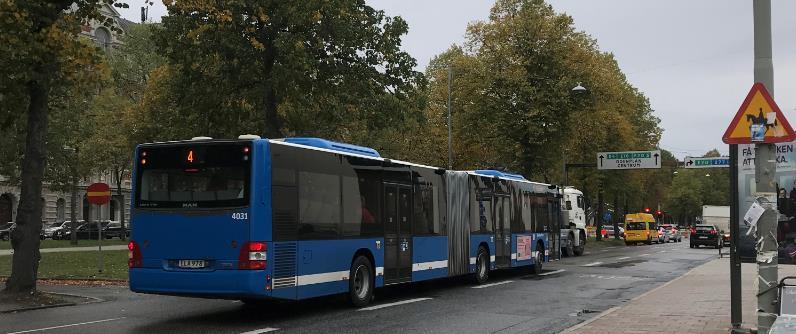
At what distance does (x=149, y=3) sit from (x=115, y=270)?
30.6 ft

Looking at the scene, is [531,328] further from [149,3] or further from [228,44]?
[228,44]

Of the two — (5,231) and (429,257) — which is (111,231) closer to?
(5,231)

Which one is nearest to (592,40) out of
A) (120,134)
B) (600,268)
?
(600,268)

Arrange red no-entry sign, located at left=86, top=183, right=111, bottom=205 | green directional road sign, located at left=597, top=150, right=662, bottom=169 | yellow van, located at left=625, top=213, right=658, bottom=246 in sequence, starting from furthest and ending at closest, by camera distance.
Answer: yellow van, located at left=625, top=213, right=658, bottom=246 < green directional road sign, located at left=597, top=150, right=662, bottom=169 < red no-entry sign, located at left=86, top=183, right=111, bottom=205

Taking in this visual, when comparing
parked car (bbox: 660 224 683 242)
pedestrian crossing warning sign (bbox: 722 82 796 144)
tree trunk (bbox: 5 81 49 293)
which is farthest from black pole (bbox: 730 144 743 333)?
parked car (bbox: 660 224 683 242)

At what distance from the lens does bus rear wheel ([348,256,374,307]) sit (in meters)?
13.6

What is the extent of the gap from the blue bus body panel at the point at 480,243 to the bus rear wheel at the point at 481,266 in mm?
185

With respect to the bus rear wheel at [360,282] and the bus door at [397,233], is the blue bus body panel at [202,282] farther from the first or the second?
the bus door at [397,233]

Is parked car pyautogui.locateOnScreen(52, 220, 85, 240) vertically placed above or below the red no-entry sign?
below

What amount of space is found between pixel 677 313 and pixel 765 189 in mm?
4872

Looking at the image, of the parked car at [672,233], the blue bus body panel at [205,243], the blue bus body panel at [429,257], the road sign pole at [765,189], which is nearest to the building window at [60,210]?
the parked car at [672,233]

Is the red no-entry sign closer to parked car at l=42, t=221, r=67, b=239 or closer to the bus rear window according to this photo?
the bus rear window

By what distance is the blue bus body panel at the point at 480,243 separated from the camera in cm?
1934

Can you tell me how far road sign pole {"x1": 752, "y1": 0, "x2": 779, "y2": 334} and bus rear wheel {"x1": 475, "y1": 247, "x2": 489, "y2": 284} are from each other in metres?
11.4
